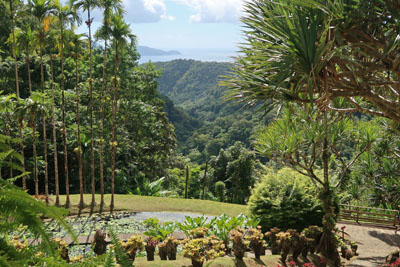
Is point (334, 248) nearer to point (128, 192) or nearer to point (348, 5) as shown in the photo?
point (348, 5)

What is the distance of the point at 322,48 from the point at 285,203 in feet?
20.1

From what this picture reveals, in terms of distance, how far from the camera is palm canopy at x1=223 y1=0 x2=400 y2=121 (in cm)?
485

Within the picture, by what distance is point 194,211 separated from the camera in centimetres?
1443

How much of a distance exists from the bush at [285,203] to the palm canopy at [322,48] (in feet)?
15.5

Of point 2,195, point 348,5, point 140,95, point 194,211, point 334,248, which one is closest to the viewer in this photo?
point 2,195

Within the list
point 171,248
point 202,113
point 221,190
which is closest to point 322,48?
point 171,248

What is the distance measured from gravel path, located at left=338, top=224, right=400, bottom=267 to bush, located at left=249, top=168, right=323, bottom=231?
1473 millimetres

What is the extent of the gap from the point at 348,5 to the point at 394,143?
31.2 feet

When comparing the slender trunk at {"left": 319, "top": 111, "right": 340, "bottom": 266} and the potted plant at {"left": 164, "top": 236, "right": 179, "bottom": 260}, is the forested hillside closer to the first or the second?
the potted plant at {"left": 164, "top": 236, "right": 179, "bottom": 260}

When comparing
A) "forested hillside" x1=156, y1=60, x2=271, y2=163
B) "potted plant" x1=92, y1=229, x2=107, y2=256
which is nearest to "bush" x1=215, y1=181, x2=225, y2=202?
"forested hillside" x1=156, y1=60, x2=271, y2=163

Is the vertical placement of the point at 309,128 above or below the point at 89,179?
above

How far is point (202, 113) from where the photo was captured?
257 feet

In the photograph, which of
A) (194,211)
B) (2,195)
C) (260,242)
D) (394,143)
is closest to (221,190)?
(194,211)

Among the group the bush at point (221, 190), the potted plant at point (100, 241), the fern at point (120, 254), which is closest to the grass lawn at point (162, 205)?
the bush at point (221, 190)
